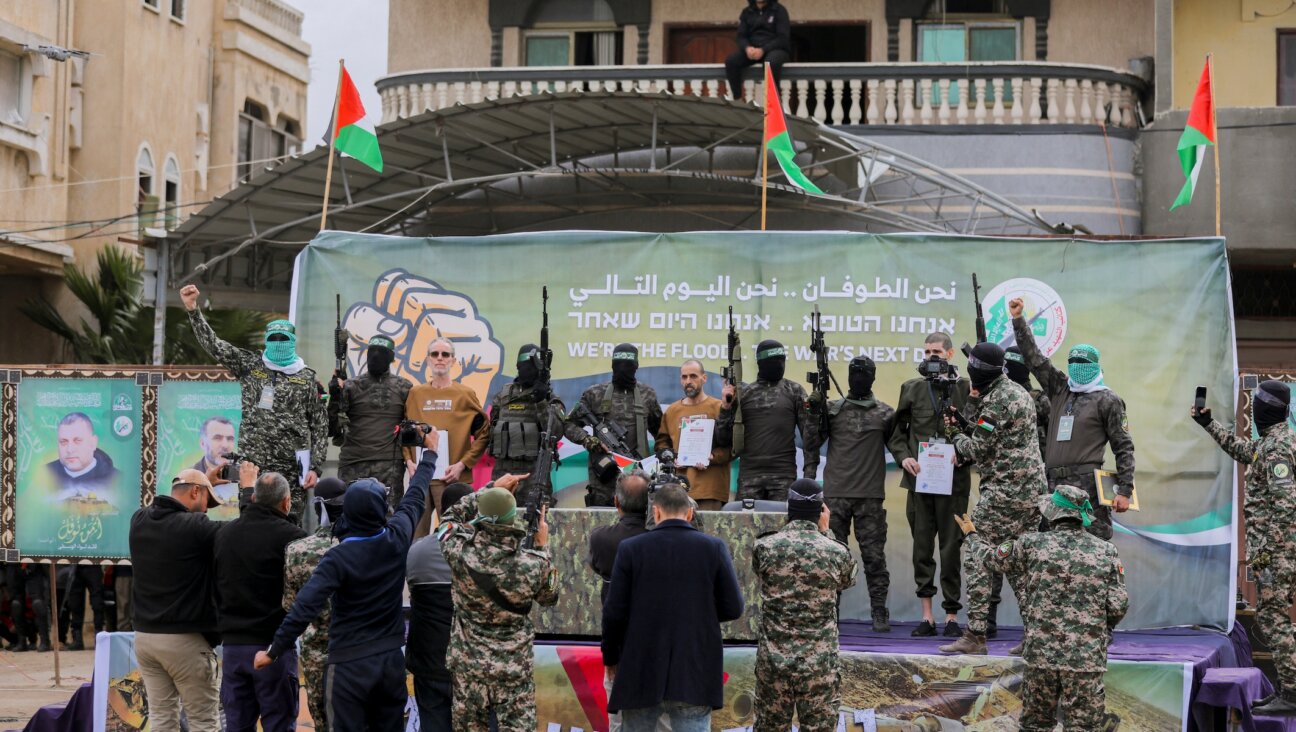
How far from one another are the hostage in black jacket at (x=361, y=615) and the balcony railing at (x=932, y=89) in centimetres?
1016

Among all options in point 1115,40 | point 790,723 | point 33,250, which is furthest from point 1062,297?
point 33,250

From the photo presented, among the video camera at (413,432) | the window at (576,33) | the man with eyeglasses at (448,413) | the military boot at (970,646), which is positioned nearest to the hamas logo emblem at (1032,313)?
the military boot at (970,646)

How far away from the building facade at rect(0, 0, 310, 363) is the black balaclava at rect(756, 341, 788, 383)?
11.6m

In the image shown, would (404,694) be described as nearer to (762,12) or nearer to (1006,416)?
(1006,416)

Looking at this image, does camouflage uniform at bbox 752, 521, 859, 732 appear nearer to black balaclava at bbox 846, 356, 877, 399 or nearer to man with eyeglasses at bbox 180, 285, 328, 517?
black balaclava at bbox 846, 356, 877, 399

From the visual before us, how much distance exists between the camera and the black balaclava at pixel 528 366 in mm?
10005

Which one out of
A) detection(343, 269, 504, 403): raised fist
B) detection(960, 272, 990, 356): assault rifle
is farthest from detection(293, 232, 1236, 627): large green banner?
detection(960, 272, 990, 356): assault rifle

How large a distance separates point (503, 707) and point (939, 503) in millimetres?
3713

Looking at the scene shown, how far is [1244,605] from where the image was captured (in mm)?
11031

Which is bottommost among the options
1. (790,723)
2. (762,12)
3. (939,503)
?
(790,723)

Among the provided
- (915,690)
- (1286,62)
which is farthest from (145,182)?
(915,690)

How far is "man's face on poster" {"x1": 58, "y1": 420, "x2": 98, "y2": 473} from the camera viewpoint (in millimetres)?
12664

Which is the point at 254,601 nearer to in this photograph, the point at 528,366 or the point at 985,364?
the point at 528,366

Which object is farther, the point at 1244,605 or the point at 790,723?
the point at 1244,605
